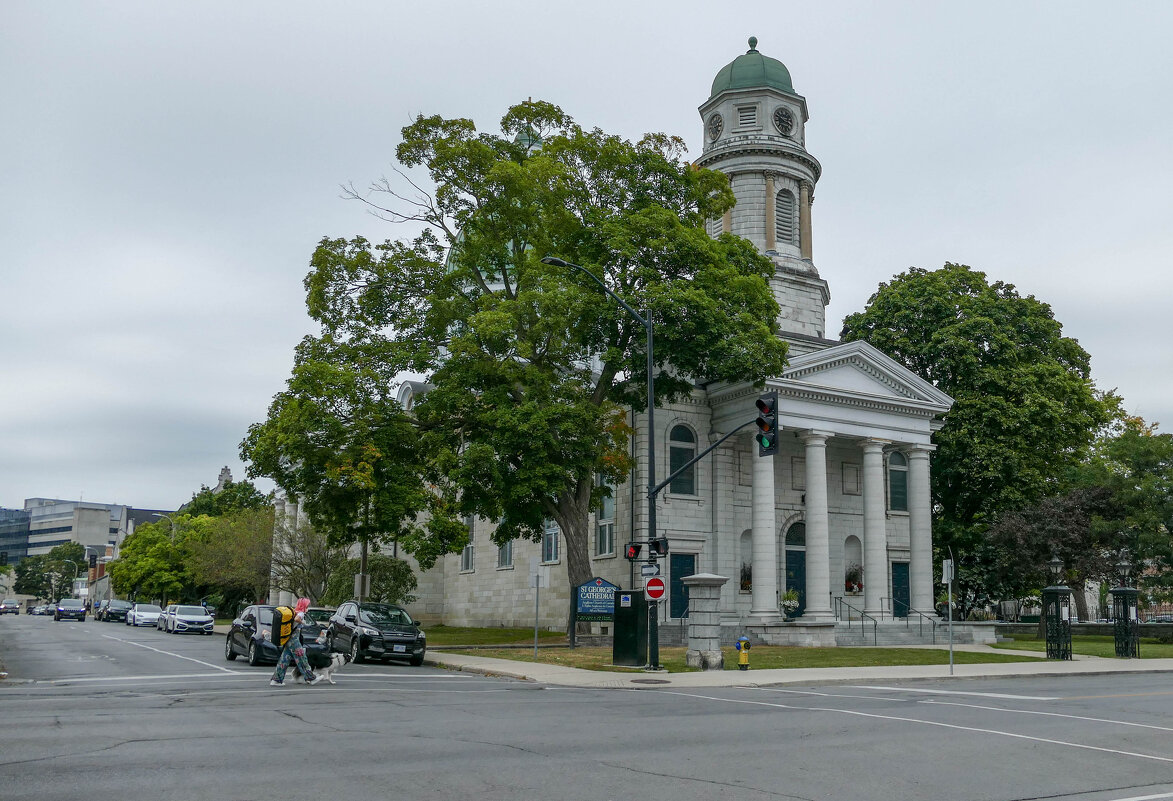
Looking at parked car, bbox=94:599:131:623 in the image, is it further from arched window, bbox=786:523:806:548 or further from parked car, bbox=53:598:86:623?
arched window, bbox=786:523:806:548

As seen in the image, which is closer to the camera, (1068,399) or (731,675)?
(731,675)

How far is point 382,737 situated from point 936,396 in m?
35.1

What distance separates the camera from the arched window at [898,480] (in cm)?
4506

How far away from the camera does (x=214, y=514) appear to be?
311ft

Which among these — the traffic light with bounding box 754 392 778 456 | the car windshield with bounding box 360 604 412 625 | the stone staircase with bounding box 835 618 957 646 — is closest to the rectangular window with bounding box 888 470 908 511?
the stone staircase with bounding box 835 618 957 646

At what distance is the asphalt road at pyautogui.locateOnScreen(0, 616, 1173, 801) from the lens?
28.6 feet

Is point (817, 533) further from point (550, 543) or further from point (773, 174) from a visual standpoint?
point (773, 174)

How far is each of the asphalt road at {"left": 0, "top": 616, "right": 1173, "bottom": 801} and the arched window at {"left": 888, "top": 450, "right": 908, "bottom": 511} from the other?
25.4m

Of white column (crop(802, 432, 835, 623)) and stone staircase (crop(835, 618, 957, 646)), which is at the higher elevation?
white column (crop(802, 432, 835, 623))

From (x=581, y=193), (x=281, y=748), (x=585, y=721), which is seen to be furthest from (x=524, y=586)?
(x=281, y=748)

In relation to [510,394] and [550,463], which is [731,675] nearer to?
[550,463]

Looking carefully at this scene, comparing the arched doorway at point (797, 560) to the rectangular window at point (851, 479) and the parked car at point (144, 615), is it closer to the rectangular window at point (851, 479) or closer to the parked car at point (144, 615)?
the rectangular window at point (851, 479)

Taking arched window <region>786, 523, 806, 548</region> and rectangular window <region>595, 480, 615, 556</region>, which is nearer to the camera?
rectangular window <region>595, 480, 615, 556</region>

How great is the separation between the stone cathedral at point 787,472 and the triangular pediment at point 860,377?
6 cm
